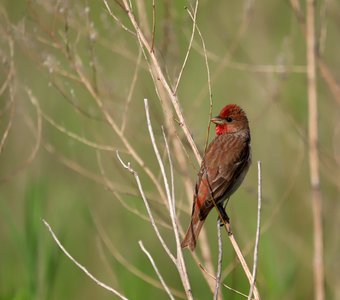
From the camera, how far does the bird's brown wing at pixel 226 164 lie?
6.55m

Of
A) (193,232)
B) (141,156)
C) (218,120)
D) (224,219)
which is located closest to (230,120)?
(218,120)

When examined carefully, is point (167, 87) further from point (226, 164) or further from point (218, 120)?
point (218, 120)

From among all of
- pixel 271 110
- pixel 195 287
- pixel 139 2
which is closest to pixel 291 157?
pixel 271 110

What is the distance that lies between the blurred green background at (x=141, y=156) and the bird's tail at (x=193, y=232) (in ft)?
0.79

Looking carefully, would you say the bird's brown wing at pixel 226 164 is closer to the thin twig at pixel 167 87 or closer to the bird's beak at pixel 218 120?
the bird's beak at pixel 218 120

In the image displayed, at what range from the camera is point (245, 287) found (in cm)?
654

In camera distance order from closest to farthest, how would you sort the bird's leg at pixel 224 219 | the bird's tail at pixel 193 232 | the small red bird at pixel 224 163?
the bird's leg at pixel 224 219, the bird's tail at pixel 193 232, the small red bird at pixel 224 163

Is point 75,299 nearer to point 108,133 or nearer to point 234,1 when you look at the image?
point 108,133

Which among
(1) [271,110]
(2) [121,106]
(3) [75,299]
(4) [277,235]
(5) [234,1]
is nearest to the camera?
(2) [121,106]

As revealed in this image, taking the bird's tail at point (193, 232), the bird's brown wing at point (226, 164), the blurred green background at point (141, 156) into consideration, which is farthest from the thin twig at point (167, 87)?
the bird's brown wing at point (226, 164)

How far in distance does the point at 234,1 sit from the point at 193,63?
926 millimetres

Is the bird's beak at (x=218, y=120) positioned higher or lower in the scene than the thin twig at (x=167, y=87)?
lower

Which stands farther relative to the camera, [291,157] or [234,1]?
[234,1]

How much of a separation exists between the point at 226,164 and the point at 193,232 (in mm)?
900
